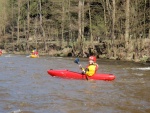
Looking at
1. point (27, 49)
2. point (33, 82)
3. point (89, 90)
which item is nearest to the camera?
point (89, 90)

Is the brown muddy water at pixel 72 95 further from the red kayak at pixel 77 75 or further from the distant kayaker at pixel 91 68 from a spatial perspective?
the distant kayaker at pixel 91 68

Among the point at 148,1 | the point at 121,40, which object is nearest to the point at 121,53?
the point at 121,40

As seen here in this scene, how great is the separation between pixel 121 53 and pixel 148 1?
744 centimetres

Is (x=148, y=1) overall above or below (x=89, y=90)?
above

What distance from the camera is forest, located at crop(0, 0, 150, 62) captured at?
3200 cm

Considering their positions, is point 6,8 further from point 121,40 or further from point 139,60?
point 139,60

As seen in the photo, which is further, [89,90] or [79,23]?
[79,23]

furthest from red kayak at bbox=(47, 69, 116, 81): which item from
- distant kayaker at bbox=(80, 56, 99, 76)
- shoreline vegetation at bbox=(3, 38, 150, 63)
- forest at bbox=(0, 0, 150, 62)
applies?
forest at bbox=(0, 0, 150, 62)

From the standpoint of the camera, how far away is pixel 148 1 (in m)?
35.4

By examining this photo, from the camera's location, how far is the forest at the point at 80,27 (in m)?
32.0

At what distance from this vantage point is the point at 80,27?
41.1 m

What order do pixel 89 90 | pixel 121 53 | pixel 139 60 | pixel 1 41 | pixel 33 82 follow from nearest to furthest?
pixel 89 90
pixel 33 82
pixel 139 60
pixel 121 53
pixel 1 41

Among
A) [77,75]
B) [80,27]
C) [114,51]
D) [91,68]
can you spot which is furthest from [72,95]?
[80,27]

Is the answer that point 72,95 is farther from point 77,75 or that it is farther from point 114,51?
point 114,51
